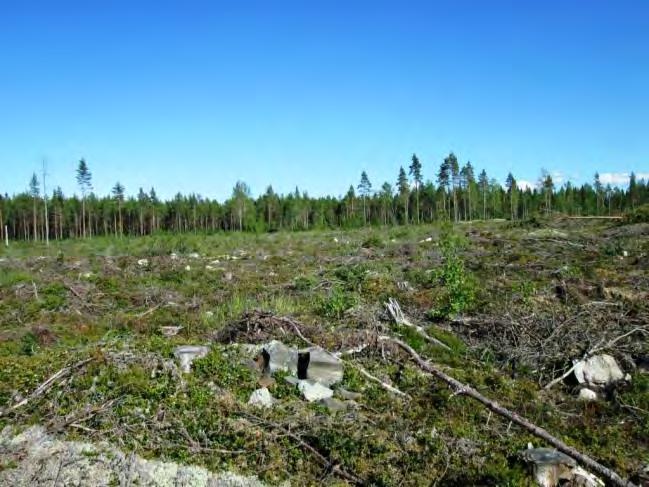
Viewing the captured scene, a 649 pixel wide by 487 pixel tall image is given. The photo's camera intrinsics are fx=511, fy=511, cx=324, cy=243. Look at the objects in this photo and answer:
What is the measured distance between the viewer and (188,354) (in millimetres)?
6215

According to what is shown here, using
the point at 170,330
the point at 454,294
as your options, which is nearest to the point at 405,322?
the point at 454,294

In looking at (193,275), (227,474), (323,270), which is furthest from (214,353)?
(193,275)

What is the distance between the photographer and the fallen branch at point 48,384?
5.20 metres

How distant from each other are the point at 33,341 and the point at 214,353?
4988mm

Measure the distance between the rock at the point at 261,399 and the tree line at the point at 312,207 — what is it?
66720 millimetres

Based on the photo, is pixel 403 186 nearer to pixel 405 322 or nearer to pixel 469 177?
pixel 469 177

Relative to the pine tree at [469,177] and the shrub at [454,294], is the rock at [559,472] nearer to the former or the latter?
the shrub at [454,294]

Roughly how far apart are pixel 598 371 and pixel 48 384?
6.85 meters

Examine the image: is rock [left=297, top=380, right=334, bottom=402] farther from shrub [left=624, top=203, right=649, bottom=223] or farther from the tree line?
the tree line

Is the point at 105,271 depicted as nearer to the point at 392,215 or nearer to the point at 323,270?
the point at 323,270

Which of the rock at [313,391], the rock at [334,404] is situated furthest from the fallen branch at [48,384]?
the rock at [334,404]

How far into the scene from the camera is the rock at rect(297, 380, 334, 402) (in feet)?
18.8

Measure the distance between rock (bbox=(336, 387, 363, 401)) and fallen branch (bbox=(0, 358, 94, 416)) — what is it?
290 cm

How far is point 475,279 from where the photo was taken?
37.6 feet
